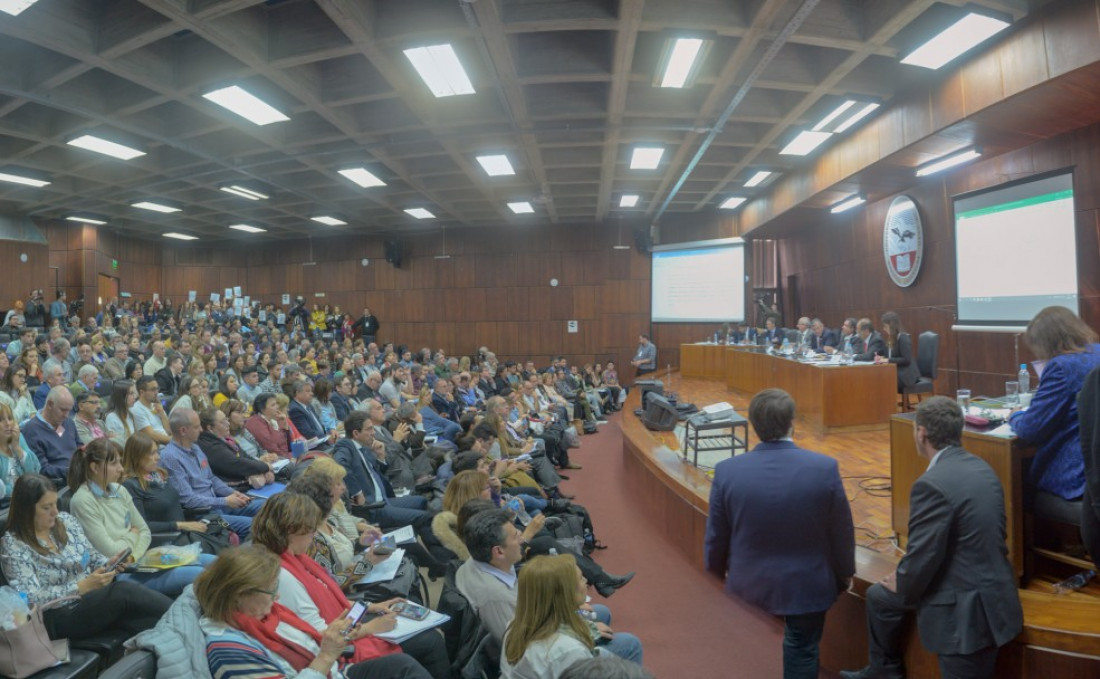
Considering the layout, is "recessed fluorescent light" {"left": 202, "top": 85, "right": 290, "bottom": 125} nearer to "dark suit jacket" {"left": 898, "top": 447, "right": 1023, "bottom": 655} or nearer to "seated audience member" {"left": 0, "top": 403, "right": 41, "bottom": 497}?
"seated audience member" {"left": 0, "top": 403, "right": 41, "bottom": 497}

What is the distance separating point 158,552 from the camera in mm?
2514

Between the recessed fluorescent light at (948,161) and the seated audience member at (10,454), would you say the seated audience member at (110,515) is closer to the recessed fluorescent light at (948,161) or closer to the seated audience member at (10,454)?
the seated audience member at (10,454)

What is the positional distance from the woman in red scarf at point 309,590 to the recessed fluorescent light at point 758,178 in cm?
860

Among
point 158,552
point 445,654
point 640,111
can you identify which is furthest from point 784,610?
point 640,111

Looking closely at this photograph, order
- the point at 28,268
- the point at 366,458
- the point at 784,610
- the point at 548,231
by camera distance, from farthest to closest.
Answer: the point at 548,231
the point at 28,268
the point at 366,458
the point at 784,610

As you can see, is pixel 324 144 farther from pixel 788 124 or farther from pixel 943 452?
pixel 943 452

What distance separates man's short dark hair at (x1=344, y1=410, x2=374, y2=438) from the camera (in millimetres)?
3729

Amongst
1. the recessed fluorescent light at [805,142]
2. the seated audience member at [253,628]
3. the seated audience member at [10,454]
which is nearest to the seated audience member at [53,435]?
the seated audience member at [10,454]

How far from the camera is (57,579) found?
218 cm

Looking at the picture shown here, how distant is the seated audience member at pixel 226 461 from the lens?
371 cm

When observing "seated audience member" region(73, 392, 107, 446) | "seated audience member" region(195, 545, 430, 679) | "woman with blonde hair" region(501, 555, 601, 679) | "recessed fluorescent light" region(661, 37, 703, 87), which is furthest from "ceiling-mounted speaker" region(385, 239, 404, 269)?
"woman with blonde hair" region(501, 555, 601, 679)

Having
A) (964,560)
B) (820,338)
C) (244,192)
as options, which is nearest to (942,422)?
(964,560)

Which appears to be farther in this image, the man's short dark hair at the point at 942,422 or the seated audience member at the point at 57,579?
the seated audience member at the point at 57,579

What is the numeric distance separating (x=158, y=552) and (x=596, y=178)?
8048 mm
